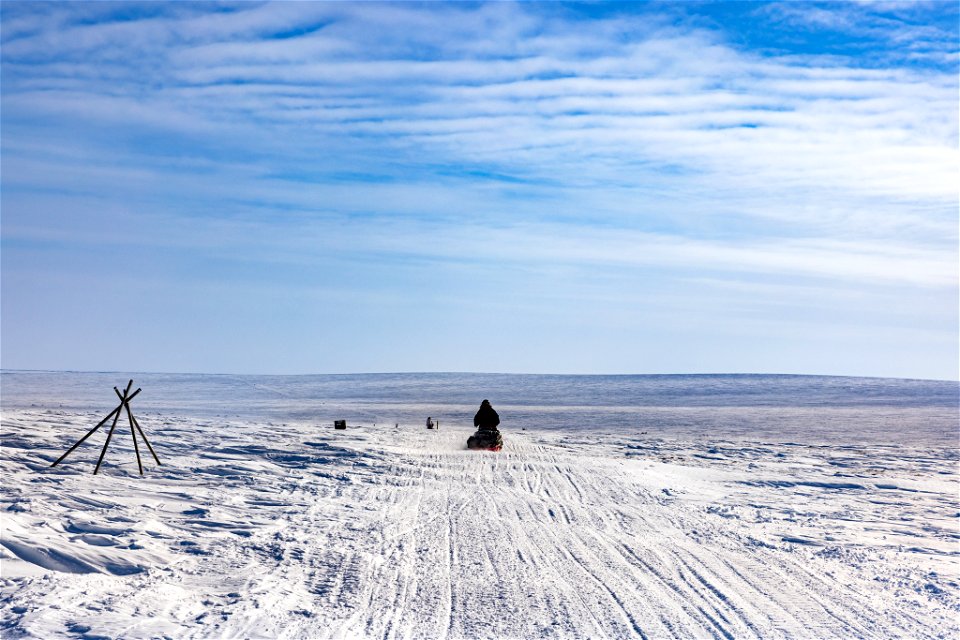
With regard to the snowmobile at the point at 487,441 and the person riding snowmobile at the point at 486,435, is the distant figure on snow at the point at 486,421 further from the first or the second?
the snowmobile at the point at 487,441

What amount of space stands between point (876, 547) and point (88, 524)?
35.8ft

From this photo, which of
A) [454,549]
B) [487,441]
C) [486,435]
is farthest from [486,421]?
[454,549]

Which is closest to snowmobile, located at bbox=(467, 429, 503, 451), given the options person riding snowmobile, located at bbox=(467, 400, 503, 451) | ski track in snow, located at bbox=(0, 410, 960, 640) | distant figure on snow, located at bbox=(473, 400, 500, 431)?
person riding snowmobile, located at bbox=(467, 400, 503, 451)

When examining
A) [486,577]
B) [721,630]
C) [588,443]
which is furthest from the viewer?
[588,443]

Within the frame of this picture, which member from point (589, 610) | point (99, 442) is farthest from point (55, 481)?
point (589, 610)

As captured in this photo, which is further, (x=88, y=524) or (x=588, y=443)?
(x=588, y=443)

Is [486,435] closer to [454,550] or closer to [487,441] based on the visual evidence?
[487,441]

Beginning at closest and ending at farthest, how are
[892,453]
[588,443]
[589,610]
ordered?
[589,610] → [892,453] → [588,443]

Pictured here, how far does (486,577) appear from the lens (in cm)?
952

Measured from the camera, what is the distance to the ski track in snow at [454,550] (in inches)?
314

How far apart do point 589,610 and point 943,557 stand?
6083mm

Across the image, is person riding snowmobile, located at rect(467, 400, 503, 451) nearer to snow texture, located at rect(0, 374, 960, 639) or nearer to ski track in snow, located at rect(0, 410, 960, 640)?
snow texture, located at rect(0, 374, 960, 639)

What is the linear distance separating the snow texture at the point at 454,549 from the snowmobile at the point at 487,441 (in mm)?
4843

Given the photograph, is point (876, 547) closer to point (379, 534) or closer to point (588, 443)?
point (379, 534)
